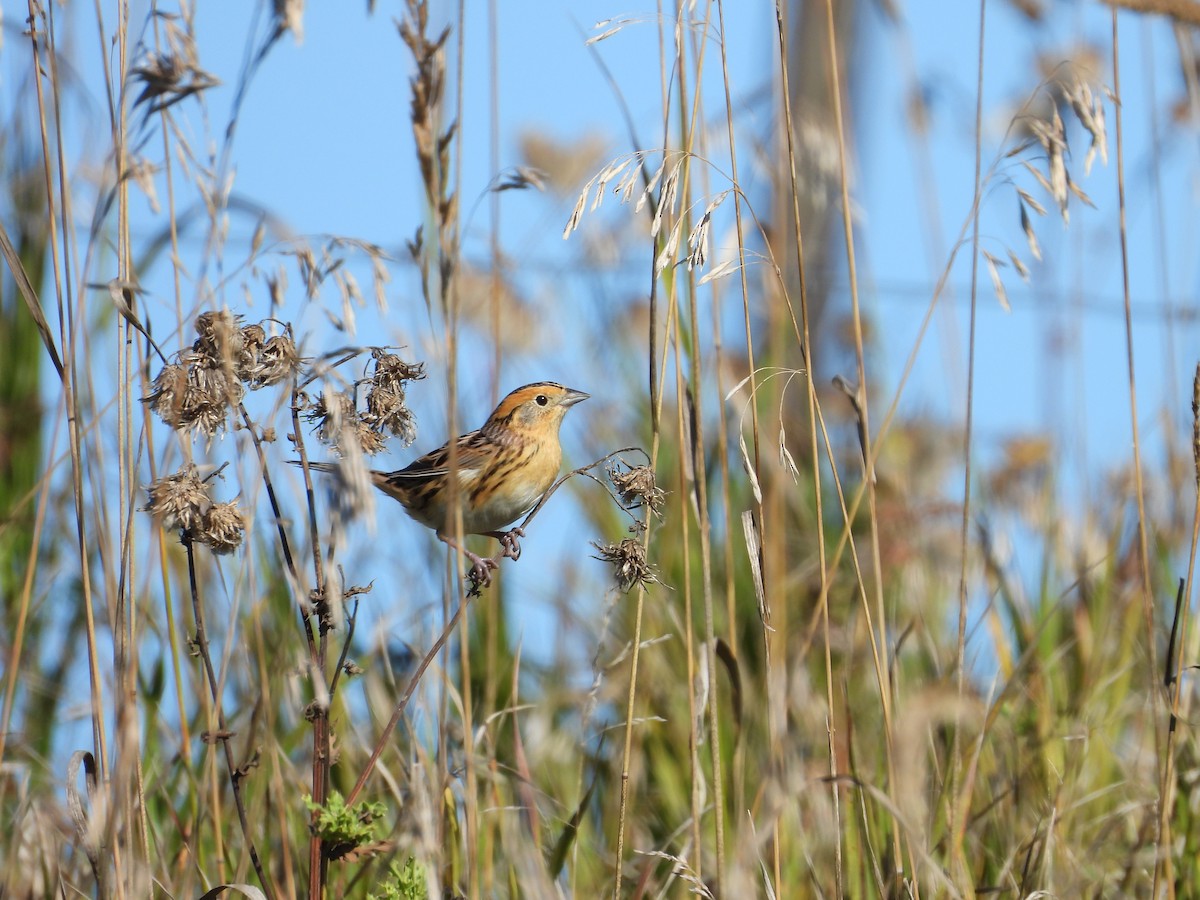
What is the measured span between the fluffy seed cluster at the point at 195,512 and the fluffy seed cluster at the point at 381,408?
0.20 meters

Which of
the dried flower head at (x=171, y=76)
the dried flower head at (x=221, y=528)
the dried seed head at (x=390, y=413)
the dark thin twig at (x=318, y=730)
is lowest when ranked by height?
the dark thin twig at (x=318, y=730)

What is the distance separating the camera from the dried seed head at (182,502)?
198 centimetres

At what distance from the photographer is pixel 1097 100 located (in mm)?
2645

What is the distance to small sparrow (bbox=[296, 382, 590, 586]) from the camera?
12.6 ft

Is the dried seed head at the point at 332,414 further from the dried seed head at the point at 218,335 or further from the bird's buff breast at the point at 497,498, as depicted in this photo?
the bird's buff breast at the point at 497,498

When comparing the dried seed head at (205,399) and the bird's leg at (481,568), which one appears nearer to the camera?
the dried seed head at (205,399)

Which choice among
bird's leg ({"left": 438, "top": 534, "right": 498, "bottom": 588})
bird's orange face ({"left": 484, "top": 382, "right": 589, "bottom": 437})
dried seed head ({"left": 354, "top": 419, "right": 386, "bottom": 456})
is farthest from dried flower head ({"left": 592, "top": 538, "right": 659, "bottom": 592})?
bird's orange face ({"left": 484, "top": 382, "right": 589, "bottom": 437})

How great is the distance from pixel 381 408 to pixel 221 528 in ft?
1.10

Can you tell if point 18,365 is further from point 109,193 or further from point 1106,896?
point 1106,896

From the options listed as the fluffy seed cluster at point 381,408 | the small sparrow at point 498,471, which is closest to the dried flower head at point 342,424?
the fluffy seed cluster at point 381,408

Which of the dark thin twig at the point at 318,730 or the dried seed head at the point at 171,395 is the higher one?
the dried seed head at the point at 171,395

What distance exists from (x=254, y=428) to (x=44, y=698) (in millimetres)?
2750

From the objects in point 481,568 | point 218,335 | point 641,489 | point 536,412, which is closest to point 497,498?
point 536,412

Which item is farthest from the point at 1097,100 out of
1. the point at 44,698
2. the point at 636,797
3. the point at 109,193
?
the point at 44,698
